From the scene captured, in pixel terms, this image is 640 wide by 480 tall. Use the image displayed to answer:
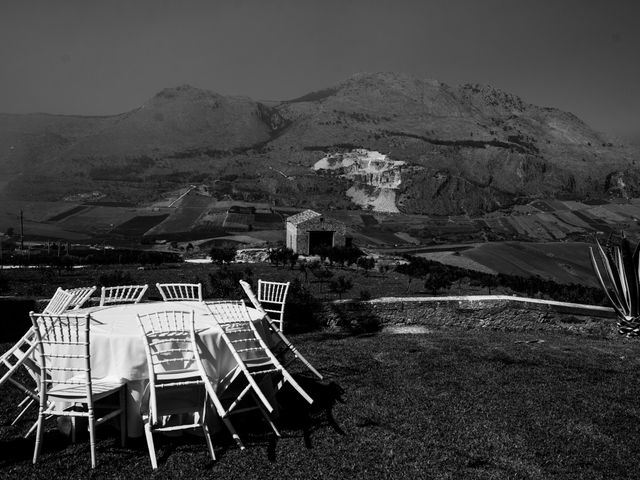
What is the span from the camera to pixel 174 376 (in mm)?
6168

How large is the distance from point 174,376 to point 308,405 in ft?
6.92

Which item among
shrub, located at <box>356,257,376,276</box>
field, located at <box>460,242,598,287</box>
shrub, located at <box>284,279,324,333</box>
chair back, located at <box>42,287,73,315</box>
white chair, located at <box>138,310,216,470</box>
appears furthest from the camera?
field, located at <box>460,242,598,287</box>

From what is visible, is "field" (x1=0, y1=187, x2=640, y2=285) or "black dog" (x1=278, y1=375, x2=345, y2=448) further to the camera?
"field" (x1=0, y1=187, x2=640, y2=285)

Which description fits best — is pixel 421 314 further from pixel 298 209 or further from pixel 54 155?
pixel 54 155

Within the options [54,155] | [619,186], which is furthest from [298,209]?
[619,186]

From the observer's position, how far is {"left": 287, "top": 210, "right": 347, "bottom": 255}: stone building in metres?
49.1

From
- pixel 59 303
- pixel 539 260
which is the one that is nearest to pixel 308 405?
pixel 59 303

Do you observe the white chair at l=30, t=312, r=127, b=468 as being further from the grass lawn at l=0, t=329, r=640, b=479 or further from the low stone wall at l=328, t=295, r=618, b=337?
the low stone wall at l=328, t=295, r=618, b=337

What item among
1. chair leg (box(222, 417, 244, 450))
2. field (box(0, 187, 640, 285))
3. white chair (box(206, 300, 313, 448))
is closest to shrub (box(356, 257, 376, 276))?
field (box(0, 187, 640, 285))

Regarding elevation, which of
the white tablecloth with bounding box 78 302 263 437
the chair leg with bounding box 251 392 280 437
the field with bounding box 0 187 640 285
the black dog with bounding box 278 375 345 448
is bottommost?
the field with bounding box 0 187 640 285

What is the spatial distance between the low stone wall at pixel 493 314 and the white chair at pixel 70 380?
30.0 feet

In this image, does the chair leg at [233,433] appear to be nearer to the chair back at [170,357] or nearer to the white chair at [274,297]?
the chair back at [170,357]

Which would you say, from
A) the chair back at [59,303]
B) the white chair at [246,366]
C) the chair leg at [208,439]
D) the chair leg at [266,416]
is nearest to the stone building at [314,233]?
the chair back at [59,303]

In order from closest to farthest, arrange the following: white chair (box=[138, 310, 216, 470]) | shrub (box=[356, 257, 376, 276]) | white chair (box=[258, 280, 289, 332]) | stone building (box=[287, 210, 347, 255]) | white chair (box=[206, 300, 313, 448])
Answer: white chair (box=[138, 310, 216, 470]), white chair (box=[206, 300, 313, 448]), white chair (box=[258, 280, 289, 332]), shrub (box=[356, 257, 376, 276]), stone building (box=[287, 210, 347, 255])
